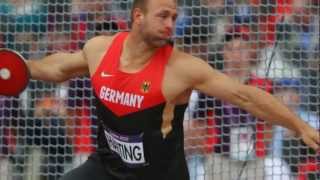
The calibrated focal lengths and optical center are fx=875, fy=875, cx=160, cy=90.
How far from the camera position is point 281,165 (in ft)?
19.0

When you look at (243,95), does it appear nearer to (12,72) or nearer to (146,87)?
(146,87)

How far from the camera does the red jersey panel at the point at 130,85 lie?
3.94 m

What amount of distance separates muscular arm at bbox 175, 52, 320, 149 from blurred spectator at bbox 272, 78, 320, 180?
1980 millimetres

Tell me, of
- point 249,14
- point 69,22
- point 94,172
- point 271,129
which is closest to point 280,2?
point 249,14

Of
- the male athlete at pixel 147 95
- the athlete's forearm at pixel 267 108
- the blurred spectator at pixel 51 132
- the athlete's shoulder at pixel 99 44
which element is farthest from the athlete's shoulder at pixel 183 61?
the blurred spectator at pixel 51 132

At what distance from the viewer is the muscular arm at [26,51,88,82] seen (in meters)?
4.27

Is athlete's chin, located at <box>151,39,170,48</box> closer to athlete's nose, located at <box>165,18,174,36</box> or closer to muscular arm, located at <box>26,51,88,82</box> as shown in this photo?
athlete's nose, located at <box>165,18,174,36</box>

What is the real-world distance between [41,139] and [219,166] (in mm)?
1243

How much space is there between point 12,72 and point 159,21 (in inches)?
33.5

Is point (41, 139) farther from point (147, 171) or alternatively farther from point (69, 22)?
point (147, 171)

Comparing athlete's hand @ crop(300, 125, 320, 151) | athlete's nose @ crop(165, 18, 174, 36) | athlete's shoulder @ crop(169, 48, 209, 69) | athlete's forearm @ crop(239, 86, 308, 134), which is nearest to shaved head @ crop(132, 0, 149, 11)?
athlete's nose @ crop(165, 18, 174, 36)

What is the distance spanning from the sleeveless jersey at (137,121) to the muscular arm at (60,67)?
20 centimetres

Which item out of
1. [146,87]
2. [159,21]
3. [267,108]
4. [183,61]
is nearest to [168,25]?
[159,21]

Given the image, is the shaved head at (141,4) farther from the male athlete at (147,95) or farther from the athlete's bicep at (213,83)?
the athlete's bicep at (213,83)
